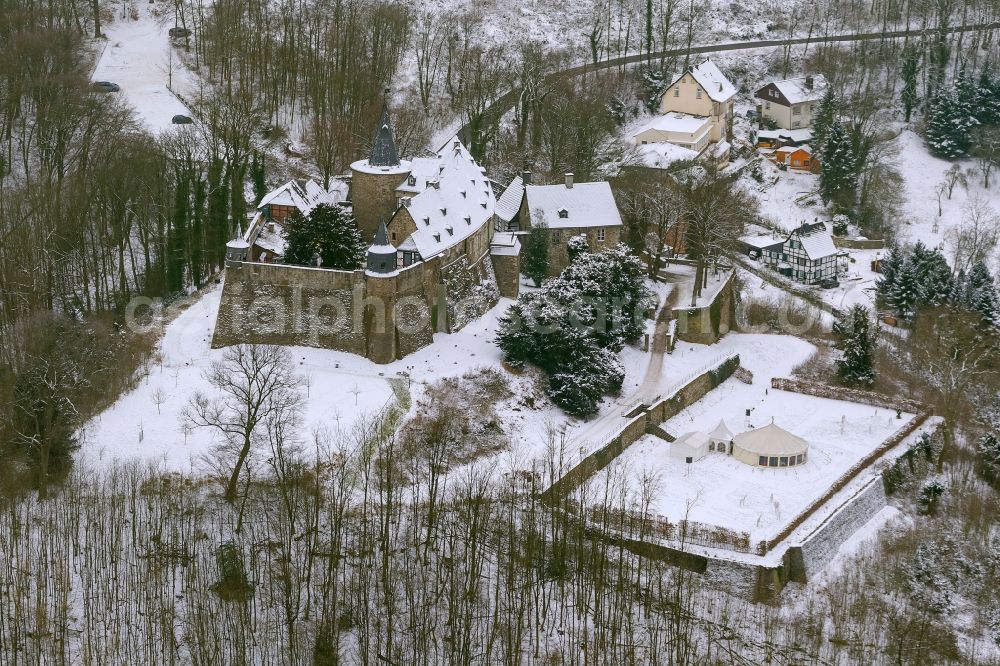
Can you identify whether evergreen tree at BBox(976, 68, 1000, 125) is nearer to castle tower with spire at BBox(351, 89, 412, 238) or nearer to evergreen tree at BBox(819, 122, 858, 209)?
evergreen tree at BBox(819, 122, 858, 209)

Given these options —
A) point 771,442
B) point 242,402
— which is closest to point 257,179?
point 242,402

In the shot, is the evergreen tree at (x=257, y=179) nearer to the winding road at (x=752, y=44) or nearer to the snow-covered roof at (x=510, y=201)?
the snow-covered roof at (x=510, y=201)

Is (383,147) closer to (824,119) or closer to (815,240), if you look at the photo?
(815,240)

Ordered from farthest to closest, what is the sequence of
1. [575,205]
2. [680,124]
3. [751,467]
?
1. [680,124]
2. [575,205]
3. [751,467]

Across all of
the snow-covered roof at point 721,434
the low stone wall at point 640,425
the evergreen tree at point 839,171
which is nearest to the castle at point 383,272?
the low stone wall at point 640,425

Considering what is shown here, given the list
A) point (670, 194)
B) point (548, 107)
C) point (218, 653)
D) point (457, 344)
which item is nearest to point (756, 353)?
point (670, 194)

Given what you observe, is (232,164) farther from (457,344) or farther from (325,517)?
(325,517)
